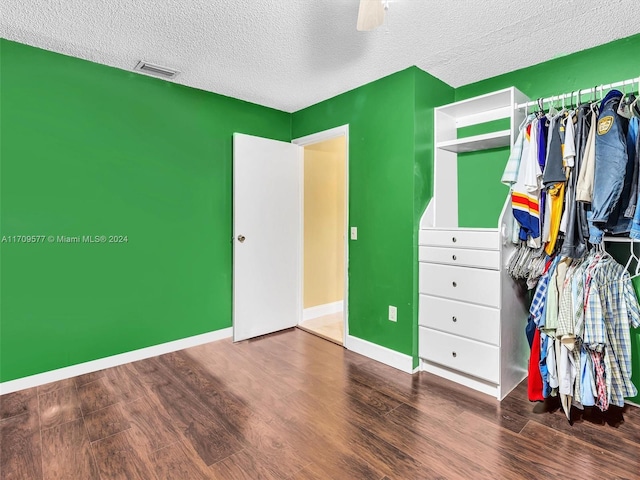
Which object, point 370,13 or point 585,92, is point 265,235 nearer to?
point 370,13

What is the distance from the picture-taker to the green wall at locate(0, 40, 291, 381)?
2.40 metres

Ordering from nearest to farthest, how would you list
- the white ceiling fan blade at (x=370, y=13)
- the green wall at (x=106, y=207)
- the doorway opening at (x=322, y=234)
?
the white ceiling fan blade at (x=370, y=13), the green wall at (x=106, y=207), the doorway opening at (x=322, y=234)

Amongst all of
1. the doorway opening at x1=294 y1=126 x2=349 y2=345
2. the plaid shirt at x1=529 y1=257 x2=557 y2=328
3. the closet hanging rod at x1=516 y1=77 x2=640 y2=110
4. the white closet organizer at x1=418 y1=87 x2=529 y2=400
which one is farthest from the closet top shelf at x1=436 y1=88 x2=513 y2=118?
the doorway opening at x1=294 y1=126 x2=349 y2=345

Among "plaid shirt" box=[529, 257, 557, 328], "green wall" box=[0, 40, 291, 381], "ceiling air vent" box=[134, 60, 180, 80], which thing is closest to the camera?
"plaid shirt" box=[529, 257, 557, 328]

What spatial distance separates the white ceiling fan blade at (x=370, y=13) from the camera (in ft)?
4.80

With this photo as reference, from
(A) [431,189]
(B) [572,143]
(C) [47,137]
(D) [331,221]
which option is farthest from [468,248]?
(C) [47,137]

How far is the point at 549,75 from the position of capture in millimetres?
2543

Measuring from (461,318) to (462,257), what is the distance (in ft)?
1.40

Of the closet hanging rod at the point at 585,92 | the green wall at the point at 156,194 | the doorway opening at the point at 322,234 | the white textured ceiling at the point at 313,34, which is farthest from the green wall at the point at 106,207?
the closet hanging rod at the point at 585,92

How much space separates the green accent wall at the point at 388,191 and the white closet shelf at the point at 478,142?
0.53 ft

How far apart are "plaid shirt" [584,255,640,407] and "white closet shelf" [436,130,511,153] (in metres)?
1.03

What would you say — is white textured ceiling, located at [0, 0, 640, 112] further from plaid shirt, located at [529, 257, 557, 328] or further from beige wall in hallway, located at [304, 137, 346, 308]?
plaid shirt, located at [529, 257, 557, 328]

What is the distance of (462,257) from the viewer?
2.49 meters

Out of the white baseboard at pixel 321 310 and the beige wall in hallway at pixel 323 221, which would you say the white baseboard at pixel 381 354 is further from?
the beige wall in hallway at pixel 323 221
